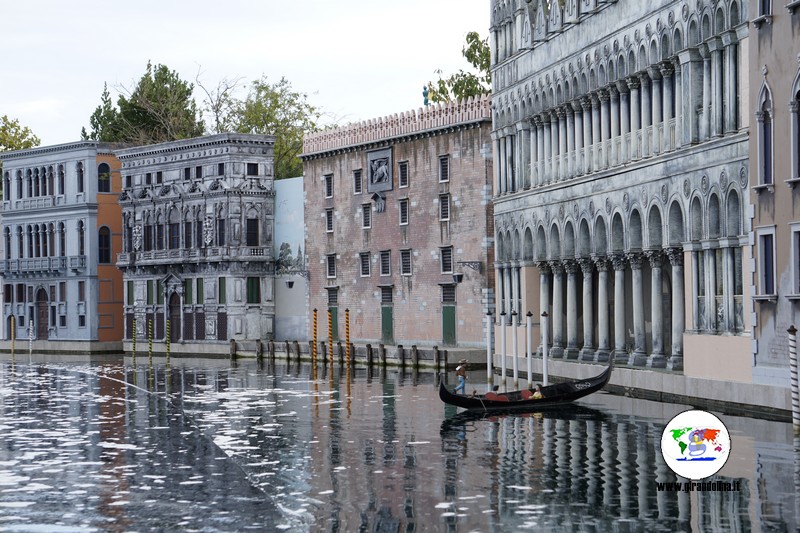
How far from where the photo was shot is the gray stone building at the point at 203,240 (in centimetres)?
7944

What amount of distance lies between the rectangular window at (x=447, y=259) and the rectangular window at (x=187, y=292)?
20.5m

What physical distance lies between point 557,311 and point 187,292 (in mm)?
33976

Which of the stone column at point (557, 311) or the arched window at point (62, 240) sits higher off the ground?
the arched window at point (62, 240)

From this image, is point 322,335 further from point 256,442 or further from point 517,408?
point 256,442

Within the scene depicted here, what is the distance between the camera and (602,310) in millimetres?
48781

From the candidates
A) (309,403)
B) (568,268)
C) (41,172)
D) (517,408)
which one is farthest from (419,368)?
(41,172)

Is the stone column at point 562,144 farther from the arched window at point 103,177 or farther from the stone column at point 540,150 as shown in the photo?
the arched window at point 103,177

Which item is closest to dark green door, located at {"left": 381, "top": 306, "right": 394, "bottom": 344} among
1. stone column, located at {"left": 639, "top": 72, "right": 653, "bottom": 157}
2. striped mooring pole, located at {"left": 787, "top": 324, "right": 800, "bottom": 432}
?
stone column, located at {"left": 639, "top": 72, "right": 653, "bottom": 157}

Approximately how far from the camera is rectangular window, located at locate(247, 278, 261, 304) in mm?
79562

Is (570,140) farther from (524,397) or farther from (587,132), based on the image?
(524,397)

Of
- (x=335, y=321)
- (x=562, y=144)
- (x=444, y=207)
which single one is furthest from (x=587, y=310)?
(x=335, y=321)

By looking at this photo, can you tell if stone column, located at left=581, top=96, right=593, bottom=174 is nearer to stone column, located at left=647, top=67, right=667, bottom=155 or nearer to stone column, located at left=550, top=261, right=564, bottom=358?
stone column, located at left=550, top=261, right=564, bottom=358

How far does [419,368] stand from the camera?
61.7 metres

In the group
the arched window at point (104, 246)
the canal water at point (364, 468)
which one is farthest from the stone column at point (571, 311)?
the arched window at point (104, 246)
